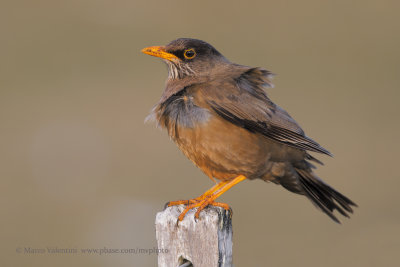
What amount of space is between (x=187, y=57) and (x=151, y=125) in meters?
7.50

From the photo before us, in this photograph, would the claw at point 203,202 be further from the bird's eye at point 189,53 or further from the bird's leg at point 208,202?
the bird's eye at point 189,53

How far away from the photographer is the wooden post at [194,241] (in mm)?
4273

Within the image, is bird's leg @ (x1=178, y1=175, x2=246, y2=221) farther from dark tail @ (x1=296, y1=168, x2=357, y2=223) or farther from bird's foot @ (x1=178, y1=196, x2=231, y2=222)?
dark tail @ (x1=296, y1=168, x2=357, y2=223)

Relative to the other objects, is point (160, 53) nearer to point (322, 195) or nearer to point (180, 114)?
point (180, 114)

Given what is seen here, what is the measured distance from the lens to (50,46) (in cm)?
1803

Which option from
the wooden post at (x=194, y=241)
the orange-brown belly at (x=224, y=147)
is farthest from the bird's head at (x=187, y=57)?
the wooden post at (x=194, y=241)

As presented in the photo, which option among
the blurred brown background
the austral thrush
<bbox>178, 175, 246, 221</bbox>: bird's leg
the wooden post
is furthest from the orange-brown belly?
the blurred brown background

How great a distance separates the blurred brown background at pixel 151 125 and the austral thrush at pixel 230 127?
2.94 meters

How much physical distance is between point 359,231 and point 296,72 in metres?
6.76

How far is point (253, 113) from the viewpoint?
221 inches

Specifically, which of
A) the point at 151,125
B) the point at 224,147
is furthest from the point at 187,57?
the point at 151,125

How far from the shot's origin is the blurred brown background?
9.60 metres

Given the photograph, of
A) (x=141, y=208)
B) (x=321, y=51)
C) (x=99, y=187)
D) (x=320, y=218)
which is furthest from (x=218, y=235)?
(x=321, y=51)

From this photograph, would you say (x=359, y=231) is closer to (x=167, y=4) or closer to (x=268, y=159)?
(x=268, y=159)
